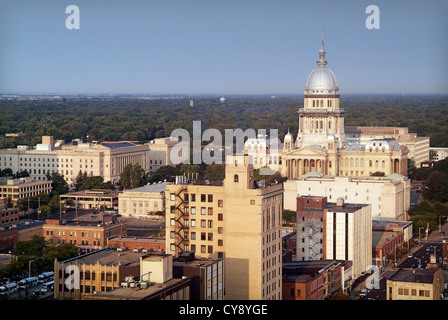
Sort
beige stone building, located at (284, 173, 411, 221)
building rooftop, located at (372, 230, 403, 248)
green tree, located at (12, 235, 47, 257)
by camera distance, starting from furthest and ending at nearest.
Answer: beige stone building, located at (284, 173, 411, 221), building rooftop, located at (372, 230, 403, 248), green tree, located at (12, 235, 47, 257)

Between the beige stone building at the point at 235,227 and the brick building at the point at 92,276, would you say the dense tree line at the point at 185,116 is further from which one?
the brick building at the point at 92,276

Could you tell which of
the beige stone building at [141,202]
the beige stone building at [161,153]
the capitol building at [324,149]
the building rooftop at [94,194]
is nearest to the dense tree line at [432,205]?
the capitol building at [324,149]

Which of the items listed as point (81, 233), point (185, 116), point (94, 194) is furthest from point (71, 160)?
point (185, 116)

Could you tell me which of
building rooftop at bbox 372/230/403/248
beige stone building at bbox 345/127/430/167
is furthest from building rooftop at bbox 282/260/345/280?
beige stone building at bbox 345/127/430/167

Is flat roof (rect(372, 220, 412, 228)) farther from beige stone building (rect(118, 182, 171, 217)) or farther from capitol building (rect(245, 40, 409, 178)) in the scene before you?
capitol building (rect(245, 40, 409, 178))

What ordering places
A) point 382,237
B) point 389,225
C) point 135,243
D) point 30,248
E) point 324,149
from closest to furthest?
point 30,248 < point 135,243 < point 382,237 < point 389,225 < point 324,149

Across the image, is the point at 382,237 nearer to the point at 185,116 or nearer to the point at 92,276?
the point at 92,276
